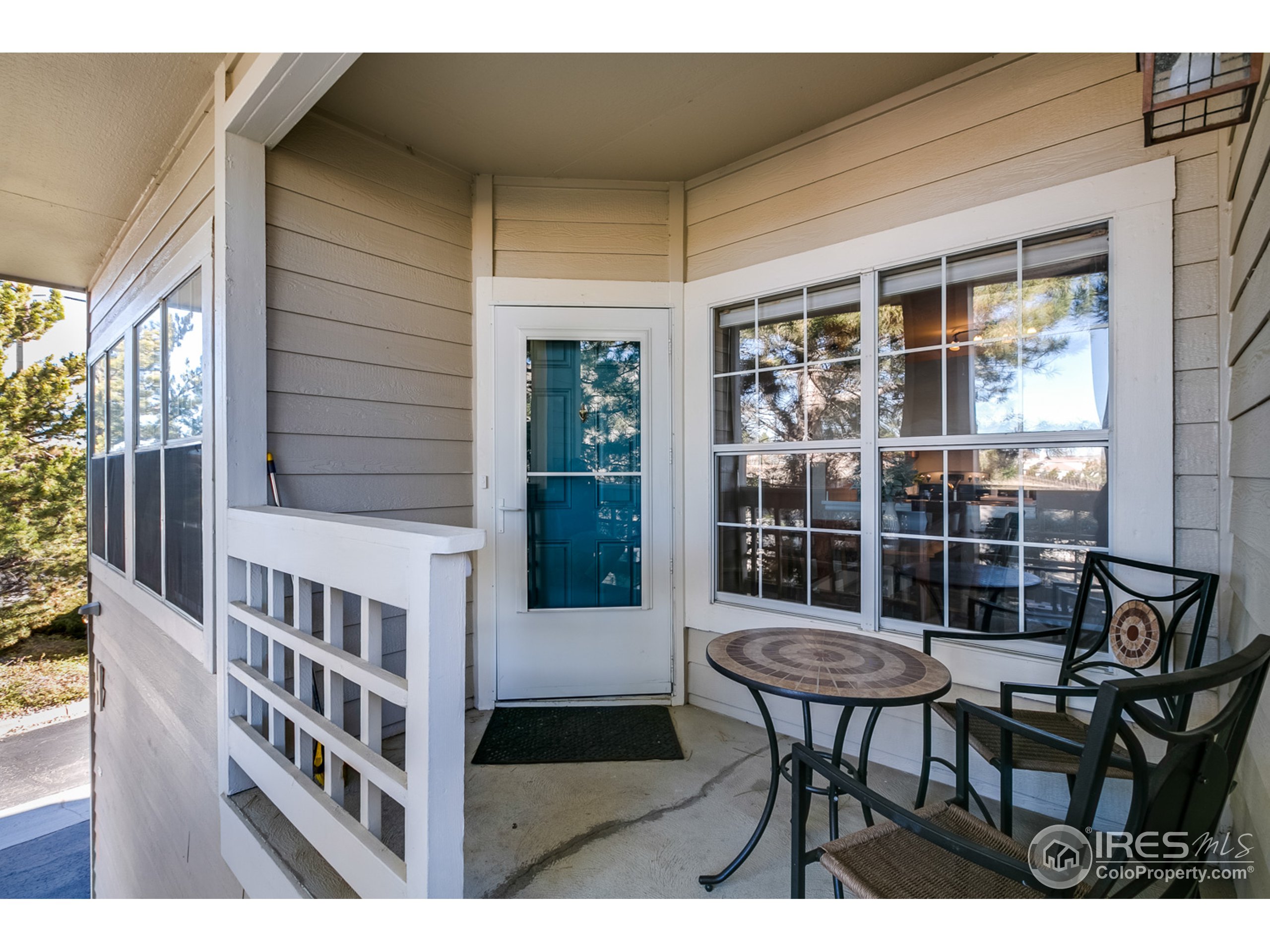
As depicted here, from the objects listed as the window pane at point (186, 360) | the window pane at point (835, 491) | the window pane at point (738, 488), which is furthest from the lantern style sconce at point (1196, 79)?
the window pane at point (186, 360)

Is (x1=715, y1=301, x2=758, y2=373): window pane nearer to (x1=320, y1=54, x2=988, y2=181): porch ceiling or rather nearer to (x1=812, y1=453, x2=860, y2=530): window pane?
(x1=812, y1=453, x2=860, y2=530): window pane

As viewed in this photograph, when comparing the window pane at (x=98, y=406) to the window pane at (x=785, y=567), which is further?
the window pane at (x=98, y=406)

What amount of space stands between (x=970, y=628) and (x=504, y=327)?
2.45 metres

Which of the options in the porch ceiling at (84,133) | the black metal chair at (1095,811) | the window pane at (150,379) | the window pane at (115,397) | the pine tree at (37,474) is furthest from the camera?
the pine tree at (37,474)

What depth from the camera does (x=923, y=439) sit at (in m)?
2.19

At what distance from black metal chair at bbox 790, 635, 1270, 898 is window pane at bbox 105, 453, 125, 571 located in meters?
4.13

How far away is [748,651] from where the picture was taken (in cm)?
170

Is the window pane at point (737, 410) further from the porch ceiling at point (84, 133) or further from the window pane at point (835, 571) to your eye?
the porch ceiling at point (84, 133)

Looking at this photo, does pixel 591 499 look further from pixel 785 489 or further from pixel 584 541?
pixel 785 489

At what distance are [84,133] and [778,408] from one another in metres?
3.28

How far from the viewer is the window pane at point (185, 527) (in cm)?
220

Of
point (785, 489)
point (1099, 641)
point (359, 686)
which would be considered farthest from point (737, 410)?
point (359, 686)

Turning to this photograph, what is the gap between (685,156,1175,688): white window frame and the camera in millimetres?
1739
